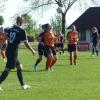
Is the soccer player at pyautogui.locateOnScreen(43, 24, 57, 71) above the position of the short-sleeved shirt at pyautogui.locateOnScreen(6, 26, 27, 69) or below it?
below

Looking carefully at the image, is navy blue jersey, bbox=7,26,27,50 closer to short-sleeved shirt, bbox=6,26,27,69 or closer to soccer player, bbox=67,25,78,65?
short-sleeved shirt, bbox=6,26,27,69

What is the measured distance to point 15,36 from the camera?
51.4ft

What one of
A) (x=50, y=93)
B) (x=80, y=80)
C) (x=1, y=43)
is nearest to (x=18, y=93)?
(x=50, y=93)

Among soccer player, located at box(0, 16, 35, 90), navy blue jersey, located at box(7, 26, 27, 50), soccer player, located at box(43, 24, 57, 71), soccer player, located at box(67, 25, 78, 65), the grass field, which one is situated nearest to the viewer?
the grass field

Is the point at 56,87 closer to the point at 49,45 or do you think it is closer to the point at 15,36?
the point at 15,36

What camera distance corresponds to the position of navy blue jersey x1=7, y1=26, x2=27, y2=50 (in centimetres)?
1558

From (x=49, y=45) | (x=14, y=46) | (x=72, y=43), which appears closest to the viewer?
(x=14, y=46)

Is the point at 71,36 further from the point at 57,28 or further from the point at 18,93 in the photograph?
the point at 57,28

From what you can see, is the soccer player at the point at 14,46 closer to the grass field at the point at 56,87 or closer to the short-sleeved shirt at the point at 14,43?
the short-sleeved shirt at the point at 14,43

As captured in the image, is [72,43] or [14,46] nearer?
[14,46]

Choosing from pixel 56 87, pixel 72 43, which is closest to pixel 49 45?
pixel 72 43

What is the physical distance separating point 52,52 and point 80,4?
55.7 metres

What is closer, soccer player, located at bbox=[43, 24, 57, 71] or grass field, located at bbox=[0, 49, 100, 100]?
grass field, located at bbox=[0, 49, 100, 100]

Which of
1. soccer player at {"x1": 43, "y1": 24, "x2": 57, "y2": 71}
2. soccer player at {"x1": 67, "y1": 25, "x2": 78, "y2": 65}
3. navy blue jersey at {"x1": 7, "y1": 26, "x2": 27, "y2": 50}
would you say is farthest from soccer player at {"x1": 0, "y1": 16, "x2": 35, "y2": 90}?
soccer player at {"x1": 67, "y1": 25, "x2": 78, "y2": 65}
